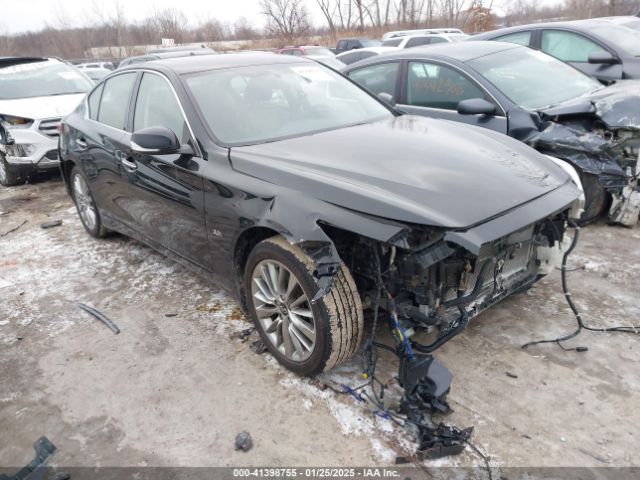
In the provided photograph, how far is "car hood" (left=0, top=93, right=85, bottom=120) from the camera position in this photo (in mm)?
7008

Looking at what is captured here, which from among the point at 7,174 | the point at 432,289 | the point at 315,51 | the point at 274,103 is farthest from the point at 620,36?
the point at 315,51

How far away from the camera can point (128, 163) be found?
3.81 metres

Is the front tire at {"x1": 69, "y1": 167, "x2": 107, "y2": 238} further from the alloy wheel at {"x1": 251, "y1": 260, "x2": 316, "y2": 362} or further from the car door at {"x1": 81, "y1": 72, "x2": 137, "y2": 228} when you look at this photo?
the alloy wheel at {"x1": 251, "y1": 260, "x2": 316, "y2": 362}

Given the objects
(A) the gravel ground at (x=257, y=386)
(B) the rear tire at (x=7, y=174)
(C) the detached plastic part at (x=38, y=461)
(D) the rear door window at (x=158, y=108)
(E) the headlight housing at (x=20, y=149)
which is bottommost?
(A) the gravel ground at (x=257, y=386)

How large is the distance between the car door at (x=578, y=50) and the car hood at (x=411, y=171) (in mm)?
3743

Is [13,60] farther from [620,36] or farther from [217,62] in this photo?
[620,36]

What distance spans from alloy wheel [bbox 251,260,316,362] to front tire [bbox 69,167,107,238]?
2.66m

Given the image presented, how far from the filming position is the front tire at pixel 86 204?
488cm

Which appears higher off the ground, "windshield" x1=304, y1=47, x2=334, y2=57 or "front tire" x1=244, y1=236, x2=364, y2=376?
"windshield" x1=304, y1=47, x2=334, y2=57

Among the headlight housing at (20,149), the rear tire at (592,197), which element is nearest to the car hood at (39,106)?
the headlight housing at (20,149)

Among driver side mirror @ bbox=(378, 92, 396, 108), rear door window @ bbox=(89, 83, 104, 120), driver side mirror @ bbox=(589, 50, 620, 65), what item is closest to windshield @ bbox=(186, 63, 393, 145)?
driver side mirror @ bbox=(378, 92, 396, 108)

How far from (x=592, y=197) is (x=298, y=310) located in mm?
3132

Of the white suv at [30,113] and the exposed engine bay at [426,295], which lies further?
the white suv at [30,113]

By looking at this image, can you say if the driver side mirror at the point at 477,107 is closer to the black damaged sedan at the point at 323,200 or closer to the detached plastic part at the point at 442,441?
the black damaged sedan at the point at 323,200
